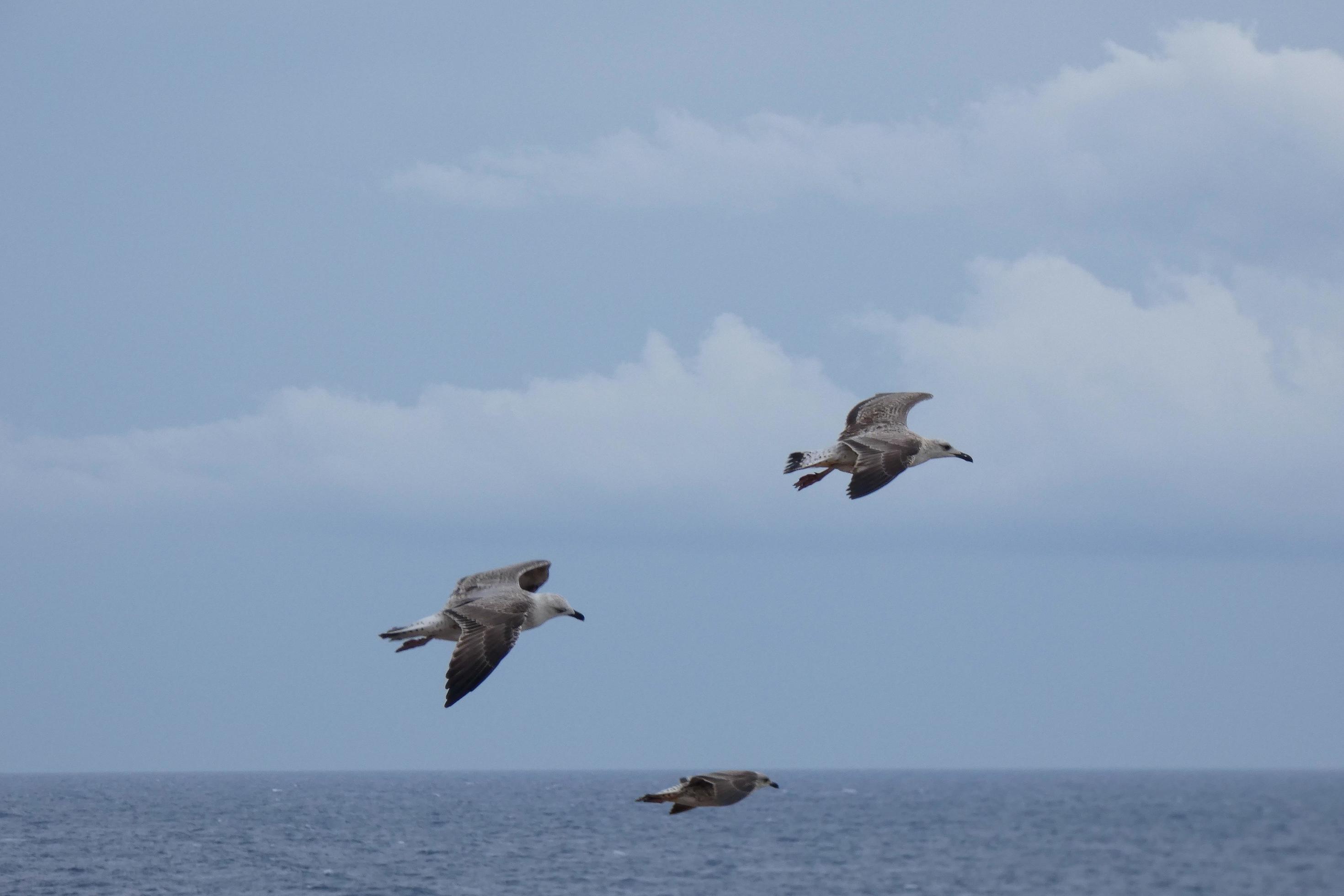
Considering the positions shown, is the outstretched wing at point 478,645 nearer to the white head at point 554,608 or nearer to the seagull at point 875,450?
the white head at point 554,608

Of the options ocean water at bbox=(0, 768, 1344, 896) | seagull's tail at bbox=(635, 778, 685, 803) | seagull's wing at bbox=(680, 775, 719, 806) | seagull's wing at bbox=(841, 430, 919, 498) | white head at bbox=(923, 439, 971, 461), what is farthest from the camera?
ocean water at bbox=(0, 768, 1344, 896)

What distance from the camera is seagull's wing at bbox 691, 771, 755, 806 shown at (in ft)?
62.1

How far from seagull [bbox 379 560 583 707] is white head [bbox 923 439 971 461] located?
5.89 m

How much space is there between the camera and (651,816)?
5231 inches

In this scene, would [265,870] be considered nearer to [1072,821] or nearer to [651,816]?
[651,816]

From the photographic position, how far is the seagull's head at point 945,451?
23.7 metres

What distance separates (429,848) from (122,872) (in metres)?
25.3

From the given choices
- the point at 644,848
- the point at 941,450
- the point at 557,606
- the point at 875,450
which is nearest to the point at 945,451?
the point at 941,450

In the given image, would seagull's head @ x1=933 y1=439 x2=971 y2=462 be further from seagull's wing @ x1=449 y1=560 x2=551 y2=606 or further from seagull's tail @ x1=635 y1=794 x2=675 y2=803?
seagull's tail @ x1=635 y1=794 x2=675 y2=803

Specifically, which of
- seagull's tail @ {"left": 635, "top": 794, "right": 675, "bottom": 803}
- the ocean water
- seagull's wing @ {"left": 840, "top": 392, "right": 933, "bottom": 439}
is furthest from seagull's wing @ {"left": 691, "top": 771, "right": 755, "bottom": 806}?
the ocean water

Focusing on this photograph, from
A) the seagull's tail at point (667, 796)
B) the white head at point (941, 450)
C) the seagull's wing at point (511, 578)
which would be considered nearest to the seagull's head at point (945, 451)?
the white head at point (941, 450)

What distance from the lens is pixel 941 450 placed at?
77.7ft

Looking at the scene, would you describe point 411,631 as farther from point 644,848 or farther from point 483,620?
point 644,848

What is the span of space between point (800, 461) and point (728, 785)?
5.04m
